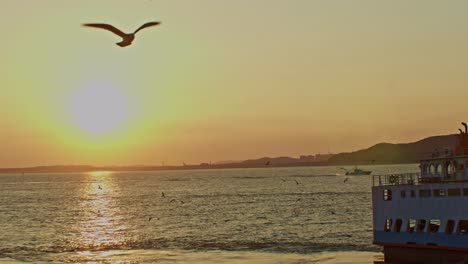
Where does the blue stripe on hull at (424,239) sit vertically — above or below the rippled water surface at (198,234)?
above

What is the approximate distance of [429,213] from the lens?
2080 inches

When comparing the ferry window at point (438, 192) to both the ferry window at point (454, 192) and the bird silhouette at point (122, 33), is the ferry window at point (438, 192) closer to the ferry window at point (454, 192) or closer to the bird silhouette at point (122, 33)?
the ferry window at point (454, 192)

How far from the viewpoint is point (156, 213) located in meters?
132

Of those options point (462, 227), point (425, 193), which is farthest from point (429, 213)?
point (462, 227)

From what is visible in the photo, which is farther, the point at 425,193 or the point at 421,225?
the point at 421,225

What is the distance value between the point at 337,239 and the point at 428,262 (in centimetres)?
2794

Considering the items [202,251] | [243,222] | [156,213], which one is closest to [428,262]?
[202,251]

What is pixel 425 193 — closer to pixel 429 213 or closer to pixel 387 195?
pixel 429 213

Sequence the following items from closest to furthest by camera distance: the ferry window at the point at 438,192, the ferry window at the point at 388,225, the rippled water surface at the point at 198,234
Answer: the ferry window at the point at 438,192 < the ferry window at the point at 388,225 < the rippled water surface at the point at 198,234

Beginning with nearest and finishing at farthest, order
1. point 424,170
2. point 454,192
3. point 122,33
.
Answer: point 122,33 → point 454,192 → point 424,170

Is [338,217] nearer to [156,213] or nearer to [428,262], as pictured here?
[156,213]

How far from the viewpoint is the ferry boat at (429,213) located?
167 ft

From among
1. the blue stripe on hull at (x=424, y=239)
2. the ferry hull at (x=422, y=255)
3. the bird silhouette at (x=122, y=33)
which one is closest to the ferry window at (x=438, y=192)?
the blue stripe on hull at (x=424, y=239)

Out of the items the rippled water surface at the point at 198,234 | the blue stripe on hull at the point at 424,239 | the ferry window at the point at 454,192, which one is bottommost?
the rippled water surface at the point at 198,234
